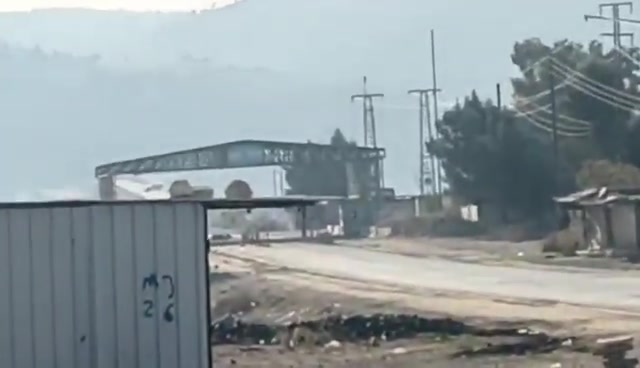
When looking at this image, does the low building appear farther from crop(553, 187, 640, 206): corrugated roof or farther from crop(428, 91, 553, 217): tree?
crop(428, 91, 553, 217): tree

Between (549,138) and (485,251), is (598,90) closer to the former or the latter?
(549,138)

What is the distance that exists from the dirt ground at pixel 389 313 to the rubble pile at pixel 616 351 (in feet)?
0.80

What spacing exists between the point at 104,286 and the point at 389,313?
19469 mm

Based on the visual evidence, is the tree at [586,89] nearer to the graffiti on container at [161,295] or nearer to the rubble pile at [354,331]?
the rubble pile at [354,331]

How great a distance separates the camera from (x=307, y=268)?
5769cm

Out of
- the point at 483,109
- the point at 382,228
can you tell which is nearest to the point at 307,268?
the point at 483,109

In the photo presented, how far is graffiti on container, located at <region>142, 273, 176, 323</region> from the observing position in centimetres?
1694

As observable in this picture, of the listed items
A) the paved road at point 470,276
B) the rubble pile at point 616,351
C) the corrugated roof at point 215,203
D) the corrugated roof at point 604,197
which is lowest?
the rubble pile at point 616,351

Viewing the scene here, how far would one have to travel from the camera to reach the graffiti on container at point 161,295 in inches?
667

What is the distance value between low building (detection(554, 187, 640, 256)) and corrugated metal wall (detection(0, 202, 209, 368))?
43495 mm

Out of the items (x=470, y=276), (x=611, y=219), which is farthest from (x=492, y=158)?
(x=470, y=276)

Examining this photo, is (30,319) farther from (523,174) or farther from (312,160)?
(312,160)

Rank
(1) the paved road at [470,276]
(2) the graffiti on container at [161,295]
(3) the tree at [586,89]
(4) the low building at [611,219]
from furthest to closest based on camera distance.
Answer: (3) the tree at [586,89]
(4) the low building at [611,219]
(1) the paved road at [470,276]
(2) the graffiti on container at [161,295]

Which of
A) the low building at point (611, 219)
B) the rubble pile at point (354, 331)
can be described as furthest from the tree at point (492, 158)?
the rubble pile at point (354, 331)
